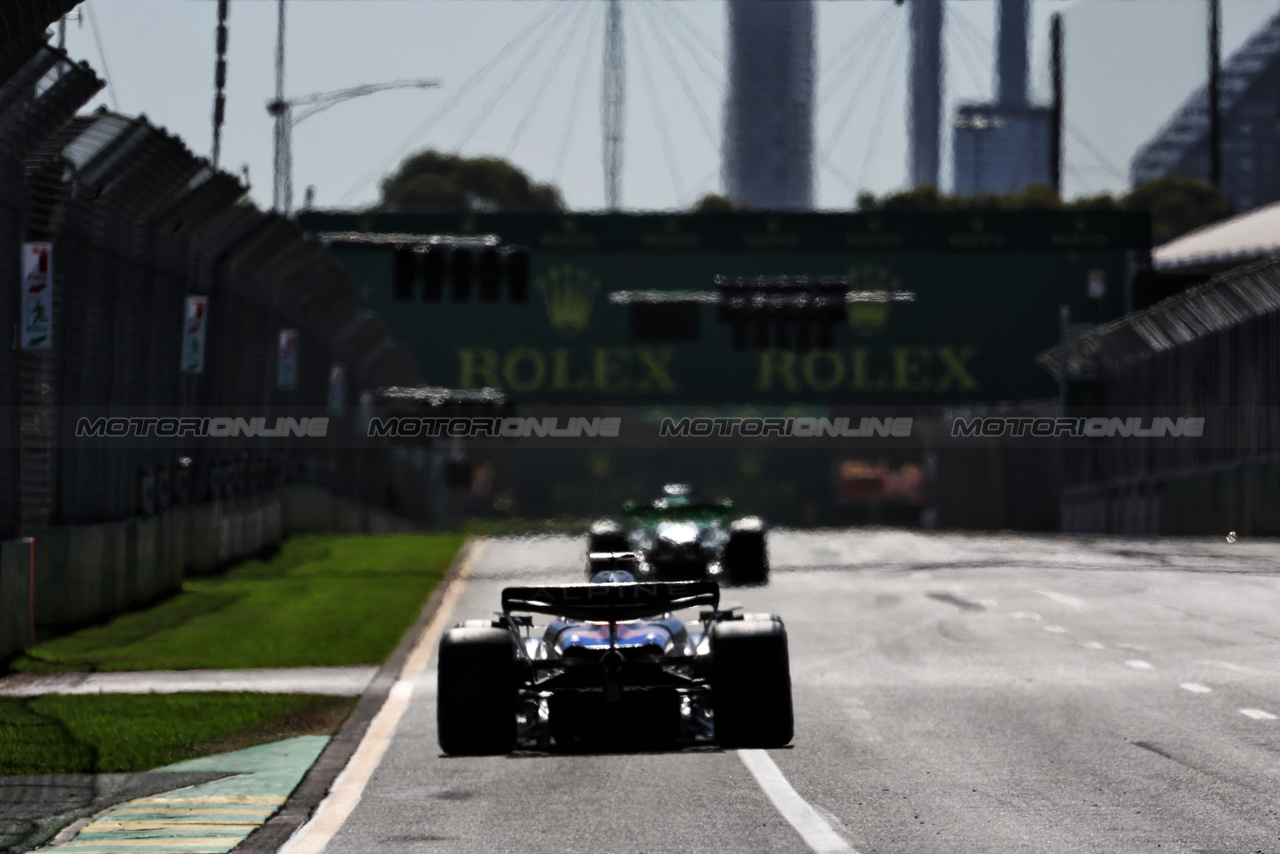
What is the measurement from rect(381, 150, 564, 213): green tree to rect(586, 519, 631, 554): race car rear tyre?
4418 inches

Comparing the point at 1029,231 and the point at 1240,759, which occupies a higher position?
the point at 1029,231

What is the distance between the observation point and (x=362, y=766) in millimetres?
12984

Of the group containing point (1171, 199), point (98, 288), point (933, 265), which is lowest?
point (98, 288)

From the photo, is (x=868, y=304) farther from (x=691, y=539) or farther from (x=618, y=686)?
(x=618, y=686)

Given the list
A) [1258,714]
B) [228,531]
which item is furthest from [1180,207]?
[1258,714]

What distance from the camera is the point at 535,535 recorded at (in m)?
47.3

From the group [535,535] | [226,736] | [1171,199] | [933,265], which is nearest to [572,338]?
[933,265]

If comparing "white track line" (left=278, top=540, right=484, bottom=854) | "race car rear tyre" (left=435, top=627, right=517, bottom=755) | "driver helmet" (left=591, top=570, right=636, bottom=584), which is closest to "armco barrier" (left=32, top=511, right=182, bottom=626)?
"white track line" (left=278, top=540, right=484, bottom=854)

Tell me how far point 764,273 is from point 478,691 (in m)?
66.8

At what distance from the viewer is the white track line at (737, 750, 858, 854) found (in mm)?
9766

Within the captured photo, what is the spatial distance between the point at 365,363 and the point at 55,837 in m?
43.3

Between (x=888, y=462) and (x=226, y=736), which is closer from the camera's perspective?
(x=226, y=736)

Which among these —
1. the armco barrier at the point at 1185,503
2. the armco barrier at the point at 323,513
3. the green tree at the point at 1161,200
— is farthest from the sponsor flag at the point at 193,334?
the green tree at the point at 1161,200

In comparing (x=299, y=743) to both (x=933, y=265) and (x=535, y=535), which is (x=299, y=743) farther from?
(x=933, y=265)
